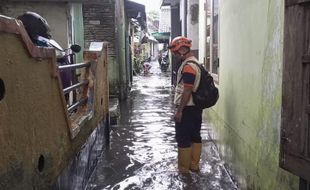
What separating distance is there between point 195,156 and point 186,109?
2.51 feet

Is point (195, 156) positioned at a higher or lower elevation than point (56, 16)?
lower

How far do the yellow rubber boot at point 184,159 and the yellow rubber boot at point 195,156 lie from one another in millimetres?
107

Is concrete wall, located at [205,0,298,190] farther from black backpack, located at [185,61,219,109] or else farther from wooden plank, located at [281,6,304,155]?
wooden plank, located at [281,6,304,155]

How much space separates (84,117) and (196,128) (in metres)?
1.69

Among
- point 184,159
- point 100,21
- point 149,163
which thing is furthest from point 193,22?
point 184,159

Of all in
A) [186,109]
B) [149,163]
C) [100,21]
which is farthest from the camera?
[100,21]

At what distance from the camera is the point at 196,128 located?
582 centimetres

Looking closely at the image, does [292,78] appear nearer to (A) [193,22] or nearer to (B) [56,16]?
(B) [56,16]

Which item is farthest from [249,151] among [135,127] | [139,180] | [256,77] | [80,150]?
[135,127]

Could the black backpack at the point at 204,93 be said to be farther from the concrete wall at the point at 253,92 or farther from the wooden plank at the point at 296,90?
the wooden plank at the point at 296,90

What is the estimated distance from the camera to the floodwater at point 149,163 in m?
5.29

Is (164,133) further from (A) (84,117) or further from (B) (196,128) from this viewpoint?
(A) (84,117)

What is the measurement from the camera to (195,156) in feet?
19.3

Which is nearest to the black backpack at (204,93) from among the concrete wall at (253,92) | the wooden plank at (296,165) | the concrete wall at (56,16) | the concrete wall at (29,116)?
the concrete wall at (253,92)
